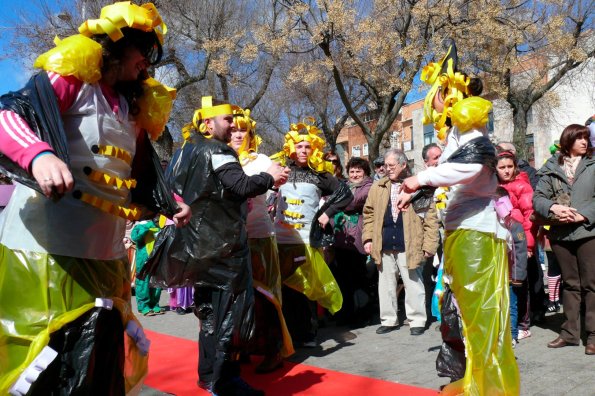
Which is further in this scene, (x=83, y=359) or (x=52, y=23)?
(x=52, y=23)

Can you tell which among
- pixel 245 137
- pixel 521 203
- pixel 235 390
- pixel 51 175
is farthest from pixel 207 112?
pixel 521 203

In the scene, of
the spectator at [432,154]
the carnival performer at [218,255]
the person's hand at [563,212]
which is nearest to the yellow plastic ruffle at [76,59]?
the carnival performer at [218,255]

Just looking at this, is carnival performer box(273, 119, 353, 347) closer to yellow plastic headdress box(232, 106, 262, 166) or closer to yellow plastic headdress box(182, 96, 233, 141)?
yellow plastic headdress box(232, 106, 262, 166)

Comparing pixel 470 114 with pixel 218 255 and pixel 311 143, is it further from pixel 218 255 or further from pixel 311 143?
pixel 311 143

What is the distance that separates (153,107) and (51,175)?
84 cm

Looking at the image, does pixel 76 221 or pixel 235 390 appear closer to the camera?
pixel 76 221

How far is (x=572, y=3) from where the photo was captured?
16547 millimetres

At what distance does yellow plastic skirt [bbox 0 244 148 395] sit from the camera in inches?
75.7

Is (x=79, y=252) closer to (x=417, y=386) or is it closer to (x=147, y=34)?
(x=147, y=34)

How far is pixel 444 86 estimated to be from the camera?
3.50m

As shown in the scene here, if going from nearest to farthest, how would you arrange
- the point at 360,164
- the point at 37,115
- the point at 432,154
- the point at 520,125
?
the point at 37,115 < the point at 432,154 < the point at 360,164 < the point at 520,125

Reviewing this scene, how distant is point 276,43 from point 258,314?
12.3m

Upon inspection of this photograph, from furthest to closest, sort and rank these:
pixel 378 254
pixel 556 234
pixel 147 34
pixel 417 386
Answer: pixel 378 254, pixel 556 234, pixel 417 386, pixel 147 34

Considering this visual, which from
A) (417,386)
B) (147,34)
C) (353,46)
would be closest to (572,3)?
(353,46)
